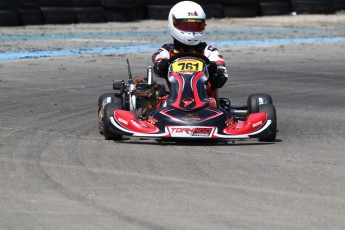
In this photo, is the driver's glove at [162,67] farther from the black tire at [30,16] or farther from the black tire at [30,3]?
the black tire at [30,16]

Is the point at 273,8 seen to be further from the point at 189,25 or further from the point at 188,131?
the point at 188,131

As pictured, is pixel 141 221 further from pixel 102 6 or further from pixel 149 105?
pixel 102 6

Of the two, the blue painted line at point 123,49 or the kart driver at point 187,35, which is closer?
the kart driver at point 187,35

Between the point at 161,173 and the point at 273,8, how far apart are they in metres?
22.5

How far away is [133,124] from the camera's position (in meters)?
8.18

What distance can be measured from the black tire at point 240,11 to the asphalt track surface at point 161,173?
15526 millimetres

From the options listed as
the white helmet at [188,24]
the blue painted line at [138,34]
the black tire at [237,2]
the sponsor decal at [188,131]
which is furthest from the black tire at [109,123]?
the black tire at [237,2]

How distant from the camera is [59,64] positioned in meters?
16.3

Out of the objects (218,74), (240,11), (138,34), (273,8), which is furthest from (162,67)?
(273,8)

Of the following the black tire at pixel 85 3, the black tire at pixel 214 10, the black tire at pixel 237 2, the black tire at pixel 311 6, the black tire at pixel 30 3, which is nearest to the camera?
the black tire at pixel 30 3

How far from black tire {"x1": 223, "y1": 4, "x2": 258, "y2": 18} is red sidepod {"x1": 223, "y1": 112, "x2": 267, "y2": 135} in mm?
19628

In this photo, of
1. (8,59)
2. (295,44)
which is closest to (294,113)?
(8,59)

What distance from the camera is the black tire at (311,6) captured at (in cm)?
2933

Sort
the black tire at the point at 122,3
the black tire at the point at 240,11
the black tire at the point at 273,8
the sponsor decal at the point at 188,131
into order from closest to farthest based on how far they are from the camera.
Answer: the sponsor decal at the point at 188,131 < the black tire at the point at 122,3 < the black tire at the point at 240,11 < the black tire at the point at 273,8
